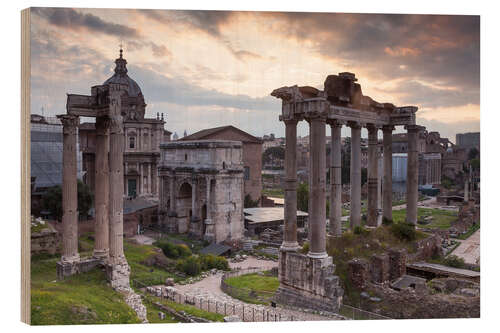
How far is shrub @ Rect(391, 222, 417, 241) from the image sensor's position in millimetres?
21094

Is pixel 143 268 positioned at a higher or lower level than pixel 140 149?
lower

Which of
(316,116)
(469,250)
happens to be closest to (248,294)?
(316,116)

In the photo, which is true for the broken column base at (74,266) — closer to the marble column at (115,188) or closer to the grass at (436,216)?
the marble column at (115,188)

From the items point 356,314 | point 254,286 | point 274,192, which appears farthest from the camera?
point 274,192

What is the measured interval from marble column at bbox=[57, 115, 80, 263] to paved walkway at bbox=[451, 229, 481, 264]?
23820 mm

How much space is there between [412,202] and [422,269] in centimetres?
370

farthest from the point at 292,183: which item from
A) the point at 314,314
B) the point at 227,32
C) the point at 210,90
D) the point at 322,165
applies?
the point at 210,90

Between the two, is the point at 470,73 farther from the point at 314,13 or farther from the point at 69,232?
the point at 69,232

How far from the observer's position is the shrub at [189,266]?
1074 inches

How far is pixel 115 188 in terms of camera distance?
57.0 ft

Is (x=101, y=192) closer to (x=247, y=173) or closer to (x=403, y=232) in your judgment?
(x=403, y=232)

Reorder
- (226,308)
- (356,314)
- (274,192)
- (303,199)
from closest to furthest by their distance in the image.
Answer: (356,314) < (226,308) < (303,199) < (274,192)

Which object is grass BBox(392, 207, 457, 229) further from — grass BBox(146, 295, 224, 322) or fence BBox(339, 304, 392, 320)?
grass BBox(146, 295, 224, 322)

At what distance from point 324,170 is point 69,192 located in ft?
31.9
